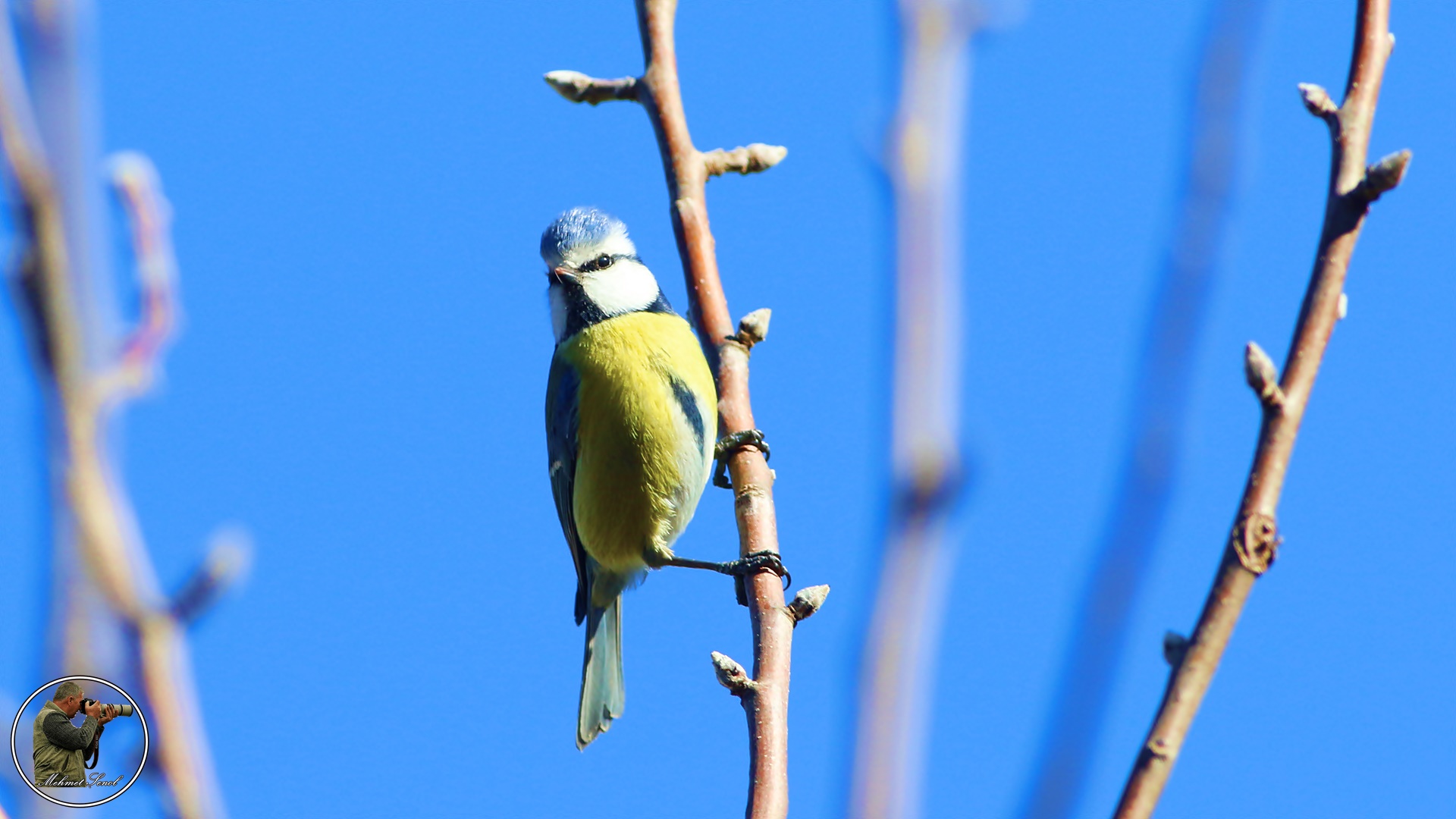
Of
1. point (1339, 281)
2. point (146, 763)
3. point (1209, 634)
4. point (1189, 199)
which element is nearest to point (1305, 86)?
point (1339, 281)

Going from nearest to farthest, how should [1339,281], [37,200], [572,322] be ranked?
1. [37,200]
2. [1339,281]
3. [572,322]

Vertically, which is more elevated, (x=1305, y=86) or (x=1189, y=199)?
(x=1305, y=86)

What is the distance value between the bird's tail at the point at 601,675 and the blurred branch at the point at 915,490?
357cm

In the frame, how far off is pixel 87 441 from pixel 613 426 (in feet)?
10.7

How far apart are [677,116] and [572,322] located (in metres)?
1.50

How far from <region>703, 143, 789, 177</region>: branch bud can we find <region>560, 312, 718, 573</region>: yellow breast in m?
0.92

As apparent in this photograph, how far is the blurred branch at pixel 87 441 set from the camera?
90cm

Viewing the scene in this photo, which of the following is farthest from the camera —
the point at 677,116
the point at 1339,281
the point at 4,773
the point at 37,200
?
the point at 677,116

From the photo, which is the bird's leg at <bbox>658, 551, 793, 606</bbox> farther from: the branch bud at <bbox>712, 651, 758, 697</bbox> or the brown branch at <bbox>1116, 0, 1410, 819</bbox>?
the brown branch at <bbox>1116, 0, 1410, 819</bbox>

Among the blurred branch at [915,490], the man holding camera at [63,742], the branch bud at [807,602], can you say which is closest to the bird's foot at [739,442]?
the branch bud at [807,602]

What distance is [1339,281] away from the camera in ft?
3.79

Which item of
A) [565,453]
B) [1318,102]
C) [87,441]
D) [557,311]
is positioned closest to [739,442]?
[565,453]

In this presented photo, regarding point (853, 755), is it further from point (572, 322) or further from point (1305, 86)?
point (572, 322)

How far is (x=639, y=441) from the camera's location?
4160mm
